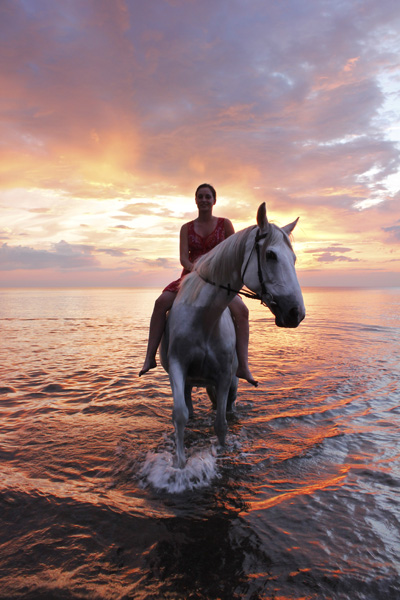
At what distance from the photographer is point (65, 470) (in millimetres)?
3900

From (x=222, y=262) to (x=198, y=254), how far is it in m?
1.61

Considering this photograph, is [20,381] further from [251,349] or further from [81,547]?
[251,349]

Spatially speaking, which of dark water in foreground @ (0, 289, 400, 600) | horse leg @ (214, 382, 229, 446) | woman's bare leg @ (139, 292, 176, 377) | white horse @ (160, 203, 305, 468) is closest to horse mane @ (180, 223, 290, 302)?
white horse @ (160, 203, 305, 468)

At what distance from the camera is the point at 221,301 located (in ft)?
11.5

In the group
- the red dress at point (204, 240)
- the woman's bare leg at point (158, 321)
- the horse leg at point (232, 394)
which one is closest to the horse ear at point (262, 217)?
the woman's bare leg at point (158, 321)

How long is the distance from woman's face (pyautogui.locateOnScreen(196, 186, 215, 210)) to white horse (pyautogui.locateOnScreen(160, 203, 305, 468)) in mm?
1336

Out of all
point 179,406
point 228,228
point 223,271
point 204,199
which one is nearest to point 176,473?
point 179,406

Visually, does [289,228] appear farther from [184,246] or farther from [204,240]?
[184,246]

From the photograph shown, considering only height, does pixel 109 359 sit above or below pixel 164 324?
below

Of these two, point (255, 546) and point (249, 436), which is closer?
point (255, 546)

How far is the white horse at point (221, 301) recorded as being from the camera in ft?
9.02

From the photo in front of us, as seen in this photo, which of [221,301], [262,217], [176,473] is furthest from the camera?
[176,473]

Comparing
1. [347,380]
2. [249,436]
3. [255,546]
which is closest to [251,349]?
[347,380]

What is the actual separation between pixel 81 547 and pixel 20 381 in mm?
6152
